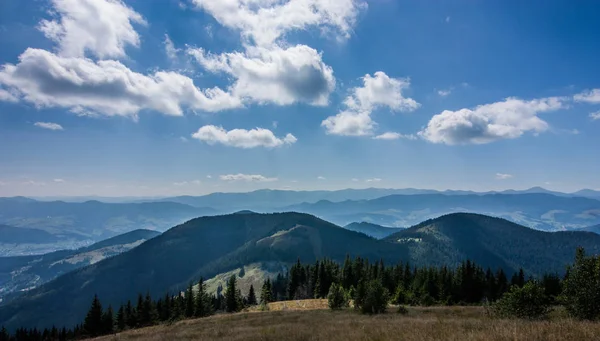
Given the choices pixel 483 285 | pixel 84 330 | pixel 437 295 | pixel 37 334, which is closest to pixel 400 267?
pixel 437 295

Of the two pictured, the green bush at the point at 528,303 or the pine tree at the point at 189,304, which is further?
the pine tree at the point at 189,304

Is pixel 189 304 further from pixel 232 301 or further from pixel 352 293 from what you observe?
pixel 352 293

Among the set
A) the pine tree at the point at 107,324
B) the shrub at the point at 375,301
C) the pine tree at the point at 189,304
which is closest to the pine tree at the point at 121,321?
the pine tree at the point at 107,324

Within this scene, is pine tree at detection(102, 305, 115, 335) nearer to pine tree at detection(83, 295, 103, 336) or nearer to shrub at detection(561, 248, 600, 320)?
pine tree at detection(83, 295, 103, 336)

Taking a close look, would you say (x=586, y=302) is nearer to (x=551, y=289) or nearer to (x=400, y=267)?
(x=551, y=289)

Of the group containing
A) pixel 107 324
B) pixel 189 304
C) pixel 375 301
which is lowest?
pixel 107 324

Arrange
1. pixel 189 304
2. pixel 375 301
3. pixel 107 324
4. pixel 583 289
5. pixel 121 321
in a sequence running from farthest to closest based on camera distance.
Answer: pixel 121 321 < pixel 107 324 < pixel 189 304 < pixel 375 301 < pixel 583 289

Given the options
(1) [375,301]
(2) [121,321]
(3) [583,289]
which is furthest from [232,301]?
(3) [583,289]

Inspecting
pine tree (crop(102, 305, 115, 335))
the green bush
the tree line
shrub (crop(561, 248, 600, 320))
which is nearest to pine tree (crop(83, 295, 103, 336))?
the tree line

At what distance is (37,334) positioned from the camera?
103 m

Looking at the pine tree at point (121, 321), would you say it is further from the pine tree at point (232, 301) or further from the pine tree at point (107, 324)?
the pine tree at point (232, 301)

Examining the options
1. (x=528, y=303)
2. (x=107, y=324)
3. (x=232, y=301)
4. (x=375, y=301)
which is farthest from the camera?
(x=232, y=301)

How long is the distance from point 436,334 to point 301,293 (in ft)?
304

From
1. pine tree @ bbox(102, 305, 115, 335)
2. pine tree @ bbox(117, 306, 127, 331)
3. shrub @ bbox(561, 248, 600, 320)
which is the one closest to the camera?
shrub @ bbox(561, 248, 600, 320)
